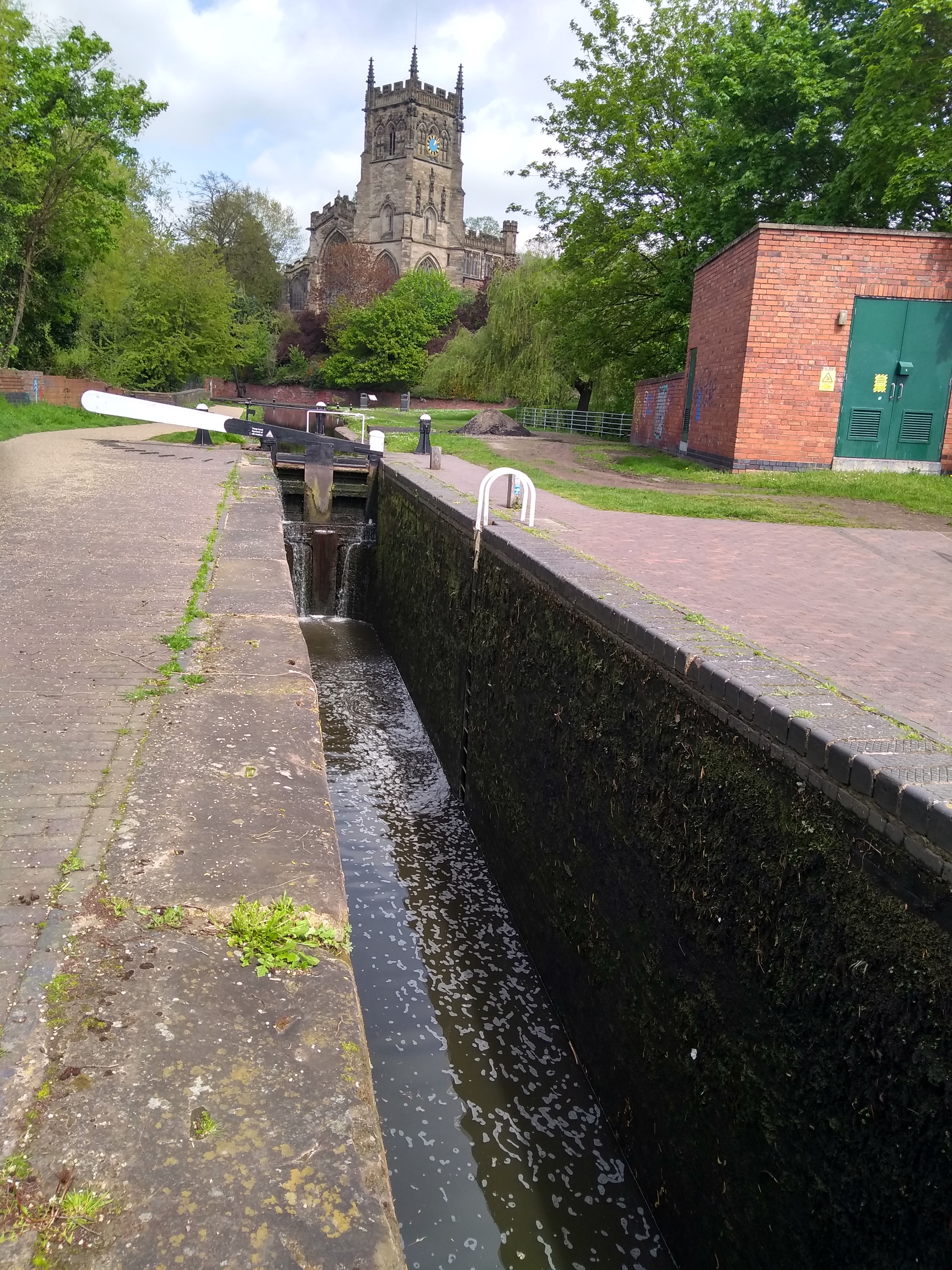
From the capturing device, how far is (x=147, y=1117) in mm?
1897

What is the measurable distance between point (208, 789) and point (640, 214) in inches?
1074

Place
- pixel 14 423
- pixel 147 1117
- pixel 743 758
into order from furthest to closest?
pixel 14 423 < pixel 743 758 < pixel 147 1117

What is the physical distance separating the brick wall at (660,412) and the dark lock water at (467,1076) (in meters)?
15.0

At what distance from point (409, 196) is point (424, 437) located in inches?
2962

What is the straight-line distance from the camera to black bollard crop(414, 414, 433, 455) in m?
16.8

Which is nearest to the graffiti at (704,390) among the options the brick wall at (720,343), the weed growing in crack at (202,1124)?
the brick wall at (720,343)

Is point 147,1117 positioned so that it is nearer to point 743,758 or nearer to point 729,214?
point 743,758

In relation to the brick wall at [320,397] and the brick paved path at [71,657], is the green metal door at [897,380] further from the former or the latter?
the brick wall at [320,397]

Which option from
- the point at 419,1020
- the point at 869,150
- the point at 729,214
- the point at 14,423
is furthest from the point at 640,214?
the point at 419,1020

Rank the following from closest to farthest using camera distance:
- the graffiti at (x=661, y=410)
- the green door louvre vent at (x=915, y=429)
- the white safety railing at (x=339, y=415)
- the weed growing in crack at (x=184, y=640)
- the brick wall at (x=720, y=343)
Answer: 1. the weed growing in crack at (x=184, y=640)
2. the green door louvre vent at (x=915, y=429)
3. the brick wall at (x=720, y=343)
4. the white safety railing at (x=339, y=415)
5. the graffiti at (x=661, y=410)

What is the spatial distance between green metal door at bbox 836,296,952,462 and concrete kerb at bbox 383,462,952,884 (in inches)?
439

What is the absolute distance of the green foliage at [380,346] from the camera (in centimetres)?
5847

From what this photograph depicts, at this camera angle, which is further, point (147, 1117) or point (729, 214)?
point (729, 214)

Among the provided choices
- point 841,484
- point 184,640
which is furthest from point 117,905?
point 841,484
